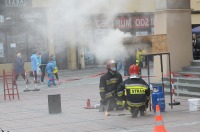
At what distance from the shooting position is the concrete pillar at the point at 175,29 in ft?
62.1

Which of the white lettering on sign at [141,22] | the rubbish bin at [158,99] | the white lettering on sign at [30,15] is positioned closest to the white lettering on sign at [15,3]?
the white lettering on sign at [30,15]

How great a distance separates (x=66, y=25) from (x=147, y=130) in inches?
194

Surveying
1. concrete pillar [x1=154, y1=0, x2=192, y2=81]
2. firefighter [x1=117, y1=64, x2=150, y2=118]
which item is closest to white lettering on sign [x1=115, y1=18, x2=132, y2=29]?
concrete pillar [x1=154, y1=0, x2=192, y2=81]

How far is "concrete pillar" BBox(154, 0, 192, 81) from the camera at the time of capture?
62.1 ft

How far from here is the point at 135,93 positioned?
500 inches

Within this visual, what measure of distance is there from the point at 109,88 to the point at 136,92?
1.48m

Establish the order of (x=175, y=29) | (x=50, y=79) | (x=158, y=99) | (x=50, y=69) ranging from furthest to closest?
(x=50, y=79) < (x=50, y=69) < (x=175, y=29) < (x=158, y=99)

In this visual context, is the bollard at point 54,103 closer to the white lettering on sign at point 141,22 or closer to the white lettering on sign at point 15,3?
the white lettering on sign at point 15,3

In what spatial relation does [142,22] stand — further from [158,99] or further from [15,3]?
[15,3]

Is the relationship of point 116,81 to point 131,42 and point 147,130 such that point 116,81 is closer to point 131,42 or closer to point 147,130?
point 131,42

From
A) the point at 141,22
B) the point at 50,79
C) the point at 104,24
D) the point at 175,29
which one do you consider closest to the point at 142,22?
the point at 141,22

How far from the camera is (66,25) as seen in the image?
47.4ft

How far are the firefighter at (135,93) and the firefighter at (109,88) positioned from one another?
1051mm

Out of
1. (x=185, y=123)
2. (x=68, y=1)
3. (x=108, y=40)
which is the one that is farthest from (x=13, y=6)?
(x=185, y=123)
